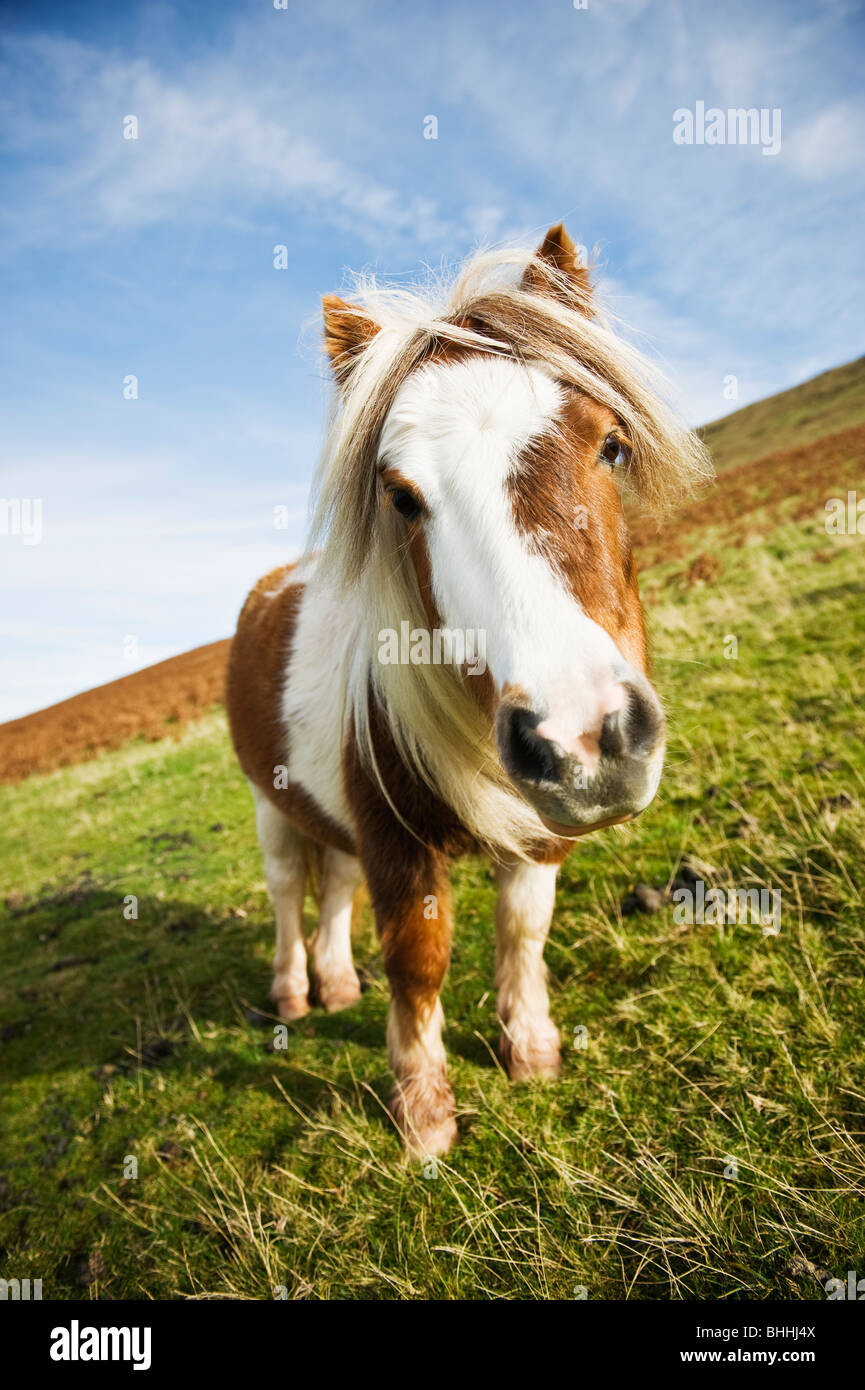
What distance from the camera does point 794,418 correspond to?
5919 cm

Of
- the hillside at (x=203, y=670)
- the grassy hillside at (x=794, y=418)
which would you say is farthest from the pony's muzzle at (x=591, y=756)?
the grassy hillside at (x=794, y=418)

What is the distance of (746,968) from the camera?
3.01 metres

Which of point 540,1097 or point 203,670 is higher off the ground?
point 203,670

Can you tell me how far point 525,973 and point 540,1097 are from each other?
1.60 ft

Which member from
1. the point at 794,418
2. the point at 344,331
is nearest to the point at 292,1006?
the point at 344,331

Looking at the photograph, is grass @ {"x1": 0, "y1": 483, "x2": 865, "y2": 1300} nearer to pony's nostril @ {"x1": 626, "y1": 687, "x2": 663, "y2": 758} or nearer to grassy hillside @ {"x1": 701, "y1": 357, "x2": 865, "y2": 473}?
pony's nostril @ {"x1": 626, "y1": 687, "x2": 663, "y2": 758}

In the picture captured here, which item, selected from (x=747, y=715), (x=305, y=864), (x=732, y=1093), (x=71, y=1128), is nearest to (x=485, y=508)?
(x=732, y=1093)

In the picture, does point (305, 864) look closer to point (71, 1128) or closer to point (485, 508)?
point (71, 1128)

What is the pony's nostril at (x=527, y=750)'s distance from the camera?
158 cm

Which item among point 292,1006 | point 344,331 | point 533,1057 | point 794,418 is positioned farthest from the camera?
point 794,418

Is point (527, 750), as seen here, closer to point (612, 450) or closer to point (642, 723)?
point (642, 723)

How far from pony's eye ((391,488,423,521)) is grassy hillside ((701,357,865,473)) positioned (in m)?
45.7

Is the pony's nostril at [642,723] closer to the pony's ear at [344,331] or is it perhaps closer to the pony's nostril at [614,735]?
the pony's nostril at [614,735]

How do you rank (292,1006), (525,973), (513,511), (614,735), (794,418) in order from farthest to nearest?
(794,418) → (292,1006) → (525,973) → (513,511) → (614,735)
